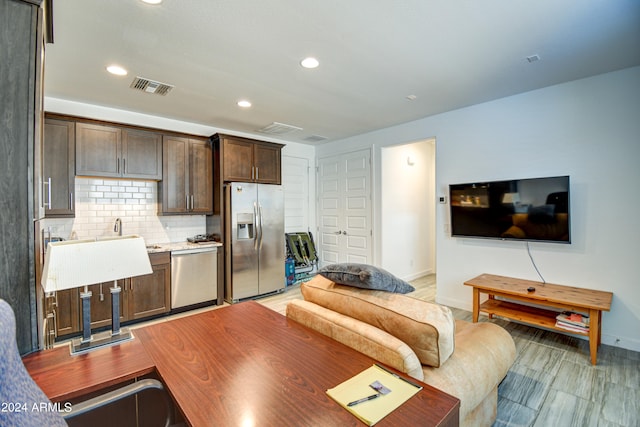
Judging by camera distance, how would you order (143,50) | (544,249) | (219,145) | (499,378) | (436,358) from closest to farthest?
(436,358) → (499,378) → (143,50) → (544,249) → (219,145)

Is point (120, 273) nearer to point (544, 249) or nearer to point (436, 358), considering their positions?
point (436, 358)

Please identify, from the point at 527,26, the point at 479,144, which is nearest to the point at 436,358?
the point at 527,26

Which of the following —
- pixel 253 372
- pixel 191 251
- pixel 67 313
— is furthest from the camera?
pixel 191 251

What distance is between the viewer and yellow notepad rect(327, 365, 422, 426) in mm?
936

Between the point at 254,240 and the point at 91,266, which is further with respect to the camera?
the point at 254,240

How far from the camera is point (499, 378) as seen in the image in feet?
5.67

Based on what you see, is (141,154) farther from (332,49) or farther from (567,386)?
(567,386)

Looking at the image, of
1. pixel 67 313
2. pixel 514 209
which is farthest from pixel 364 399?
pixel 67 313

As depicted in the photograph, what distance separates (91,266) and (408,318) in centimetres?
146

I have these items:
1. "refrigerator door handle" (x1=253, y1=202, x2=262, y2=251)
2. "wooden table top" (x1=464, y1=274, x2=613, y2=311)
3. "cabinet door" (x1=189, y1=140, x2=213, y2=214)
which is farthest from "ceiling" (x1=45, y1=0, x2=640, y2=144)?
"wooden table top" (x1=464, y1=274, x2=613, y2=311)

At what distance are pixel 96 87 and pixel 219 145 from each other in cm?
150

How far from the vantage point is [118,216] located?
384 cm

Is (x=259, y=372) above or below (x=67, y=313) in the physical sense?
above

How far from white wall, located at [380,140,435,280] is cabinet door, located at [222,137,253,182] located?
2150 mm
